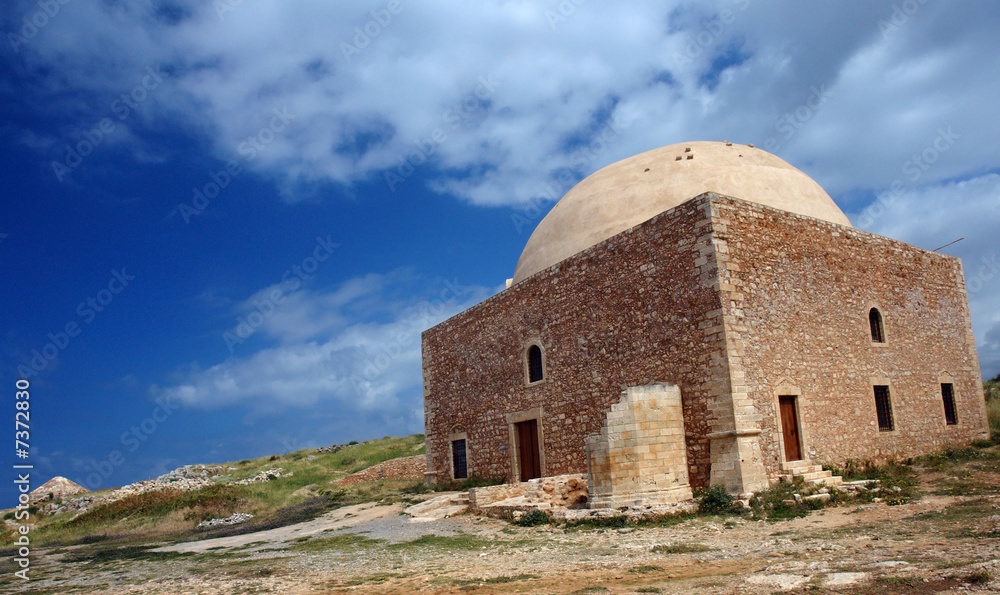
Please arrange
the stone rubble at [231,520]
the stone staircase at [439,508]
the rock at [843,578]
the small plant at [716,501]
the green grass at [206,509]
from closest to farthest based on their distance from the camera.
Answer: the rock at [843,578] < the small plant at [716,501] < the stone staircase at [439,508] < the green grass at [206,509] < the stone rubble at [231,520]

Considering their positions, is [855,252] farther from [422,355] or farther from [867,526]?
[422,355]

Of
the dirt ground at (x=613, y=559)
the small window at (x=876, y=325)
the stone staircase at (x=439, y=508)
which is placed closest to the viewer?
the dirt ground at (x=613, y=559)

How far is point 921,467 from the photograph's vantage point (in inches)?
492

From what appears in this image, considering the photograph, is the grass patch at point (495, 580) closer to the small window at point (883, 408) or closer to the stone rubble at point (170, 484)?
the small window at point (883, 408)

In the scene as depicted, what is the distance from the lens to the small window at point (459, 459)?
58.4ft

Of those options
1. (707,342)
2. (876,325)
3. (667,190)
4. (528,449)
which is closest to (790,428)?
(707,342)

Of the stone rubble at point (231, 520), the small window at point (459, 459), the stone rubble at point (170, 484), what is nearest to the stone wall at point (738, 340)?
the small window at point (459, 459)

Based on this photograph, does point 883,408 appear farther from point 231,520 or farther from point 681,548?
point 231,520

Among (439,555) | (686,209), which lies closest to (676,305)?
(686,209)

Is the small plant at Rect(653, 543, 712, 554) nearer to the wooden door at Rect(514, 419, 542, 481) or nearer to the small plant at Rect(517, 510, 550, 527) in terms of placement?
the small plant at Rect(517, 510, 550, 527)

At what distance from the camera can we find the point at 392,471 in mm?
24438

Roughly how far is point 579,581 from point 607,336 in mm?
7123

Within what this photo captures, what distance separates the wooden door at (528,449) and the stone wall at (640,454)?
445 centimetres

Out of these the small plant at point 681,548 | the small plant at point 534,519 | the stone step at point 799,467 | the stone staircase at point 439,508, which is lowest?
the stone staircase at point 439,508
